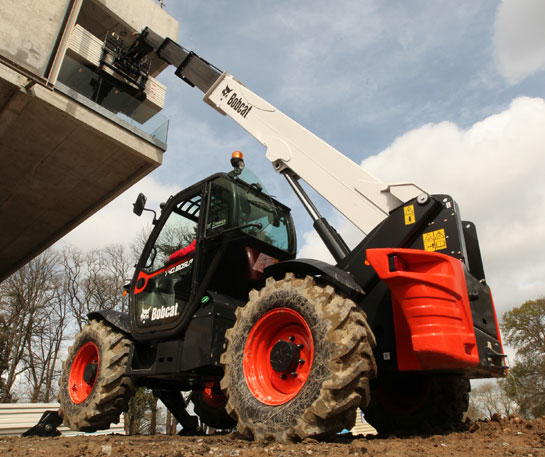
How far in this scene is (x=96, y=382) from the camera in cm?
490

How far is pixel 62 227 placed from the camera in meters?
15.1

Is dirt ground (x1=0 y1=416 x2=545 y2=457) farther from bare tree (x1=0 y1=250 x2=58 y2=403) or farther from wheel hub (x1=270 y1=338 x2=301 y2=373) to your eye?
bare tree (x1=0 y1=250 x2=58 y2=403)

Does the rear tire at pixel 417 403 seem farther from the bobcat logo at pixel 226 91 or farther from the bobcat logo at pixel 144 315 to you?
the bobcat logo at pixel 226 91

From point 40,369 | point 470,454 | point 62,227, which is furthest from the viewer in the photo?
point 40,369

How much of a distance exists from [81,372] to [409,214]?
482 centimetres

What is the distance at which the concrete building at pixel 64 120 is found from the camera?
10.0m

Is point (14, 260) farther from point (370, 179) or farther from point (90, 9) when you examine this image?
point (370, 179)

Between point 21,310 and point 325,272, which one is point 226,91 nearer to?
point 325,272

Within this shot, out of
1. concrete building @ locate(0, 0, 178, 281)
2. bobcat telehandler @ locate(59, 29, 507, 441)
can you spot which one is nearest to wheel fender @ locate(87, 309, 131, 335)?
bobcat telehandler @ locate(59, 29, 507, 441)

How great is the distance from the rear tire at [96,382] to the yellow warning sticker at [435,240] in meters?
3.71

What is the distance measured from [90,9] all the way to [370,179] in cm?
1629

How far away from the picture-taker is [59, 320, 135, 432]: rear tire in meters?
4.81

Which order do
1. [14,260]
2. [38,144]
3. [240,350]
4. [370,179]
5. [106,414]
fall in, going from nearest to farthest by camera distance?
[240,350] → [370,179] → [106,414] → [38,144] → [14,260]

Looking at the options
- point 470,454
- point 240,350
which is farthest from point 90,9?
point 470,454
